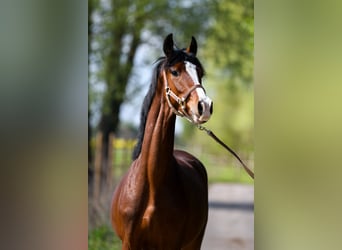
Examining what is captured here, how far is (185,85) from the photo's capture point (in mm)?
1271

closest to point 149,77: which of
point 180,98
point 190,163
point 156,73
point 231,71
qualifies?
point 231,71

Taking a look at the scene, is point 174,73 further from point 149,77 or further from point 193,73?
point 149,77

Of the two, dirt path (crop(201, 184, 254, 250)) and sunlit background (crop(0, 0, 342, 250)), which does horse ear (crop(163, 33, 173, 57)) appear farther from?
dirt path (crop(201, 184, 254, 250))

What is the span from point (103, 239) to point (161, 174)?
1093 mm

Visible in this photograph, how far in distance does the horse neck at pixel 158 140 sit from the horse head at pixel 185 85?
44mm

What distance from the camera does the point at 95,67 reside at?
246cm

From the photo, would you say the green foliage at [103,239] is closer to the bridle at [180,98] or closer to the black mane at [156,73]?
the black mane at [156,73]

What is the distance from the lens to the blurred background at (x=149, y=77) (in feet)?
7.41
